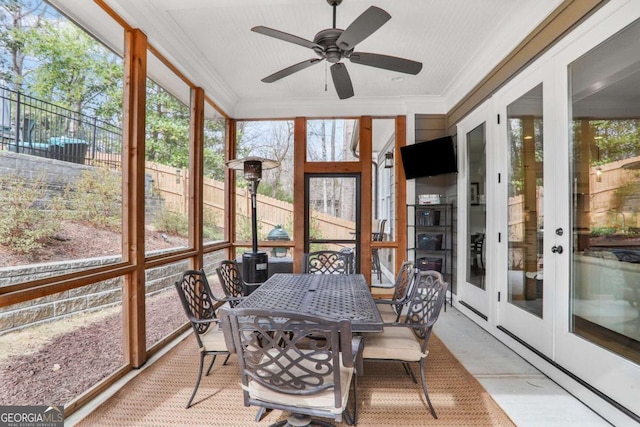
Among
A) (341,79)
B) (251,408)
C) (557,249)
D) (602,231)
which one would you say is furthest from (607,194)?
(251,408)

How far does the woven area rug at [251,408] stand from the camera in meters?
2.03

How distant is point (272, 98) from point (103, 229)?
131 inches

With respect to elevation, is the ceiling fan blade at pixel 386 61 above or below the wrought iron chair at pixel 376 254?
above

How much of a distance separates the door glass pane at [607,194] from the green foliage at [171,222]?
349cm

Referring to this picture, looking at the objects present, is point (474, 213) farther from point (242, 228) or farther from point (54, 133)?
point (54, 133)

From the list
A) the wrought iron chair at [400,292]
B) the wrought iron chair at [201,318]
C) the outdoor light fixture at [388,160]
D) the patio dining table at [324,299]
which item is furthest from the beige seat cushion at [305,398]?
the outdoor light fixture at [388,160]

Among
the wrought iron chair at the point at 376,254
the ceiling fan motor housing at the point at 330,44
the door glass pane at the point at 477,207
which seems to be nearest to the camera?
the ceiling fan motor housing at the point at 330,44

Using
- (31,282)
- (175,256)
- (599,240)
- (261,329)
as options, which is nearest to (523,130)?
(599,240)

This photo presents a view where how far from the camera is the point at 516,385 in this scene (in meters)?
2.44

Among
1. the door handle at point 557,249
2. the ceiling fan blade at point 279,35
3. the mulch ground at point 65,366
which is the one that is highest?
the ceiling fan blade at point 279,35

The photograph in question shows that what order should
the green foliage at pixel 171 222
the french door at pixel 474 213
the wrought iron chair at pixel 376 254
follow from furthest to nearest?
1. the wrought iron chair at pixel 376 254
2. the french door at pixel 474 213
3. the green foliage at pixel 171 222

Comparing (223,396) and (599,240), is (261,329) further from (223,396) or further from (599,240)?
(599,240)

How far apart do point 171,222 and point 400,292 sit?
8.02ft

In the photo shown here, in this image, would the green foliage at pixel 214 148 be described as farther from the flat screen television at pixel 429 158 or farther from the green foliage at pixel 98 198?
the flat screen television at pixel 429 158
